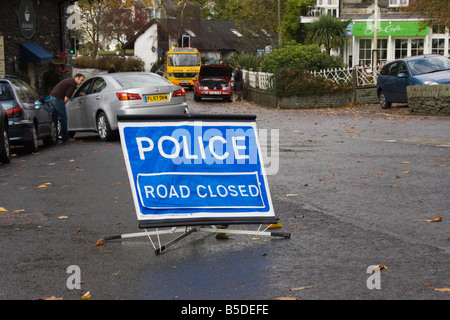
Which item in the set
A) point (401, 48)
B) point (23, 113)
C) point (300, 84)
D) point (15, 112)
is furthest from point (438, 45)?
point (15, 112)

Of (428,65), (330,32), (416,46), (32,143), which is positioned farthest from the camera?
(416,46)

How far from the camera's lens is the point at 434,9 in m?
40.2

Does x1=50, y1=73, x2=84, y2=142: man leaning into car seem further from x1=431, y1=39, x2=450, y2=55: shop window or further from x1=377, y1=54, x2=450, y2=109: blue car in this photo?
x1=431, y1=39, x2=450, y2=55: shop window

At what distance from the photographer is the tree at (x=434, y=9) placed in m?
39.3

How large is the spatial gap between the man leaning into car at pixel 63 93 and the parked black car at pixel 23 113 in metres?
1.10

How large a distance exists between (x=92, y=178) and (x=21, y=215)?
9.63 ft

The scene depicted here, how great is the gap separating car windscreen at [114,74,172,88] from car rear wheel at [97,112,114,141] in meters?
0.92

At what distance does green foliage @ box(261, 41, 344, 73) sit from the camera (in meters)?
32.9

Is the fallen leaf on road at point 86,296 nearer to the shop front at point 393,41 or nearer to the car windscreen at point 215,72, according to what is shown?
the car windscreen at point 215,72

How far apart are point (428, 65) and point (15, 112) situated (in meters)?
15.4

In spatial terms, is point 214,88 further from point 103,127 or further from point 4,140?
point 4,140
